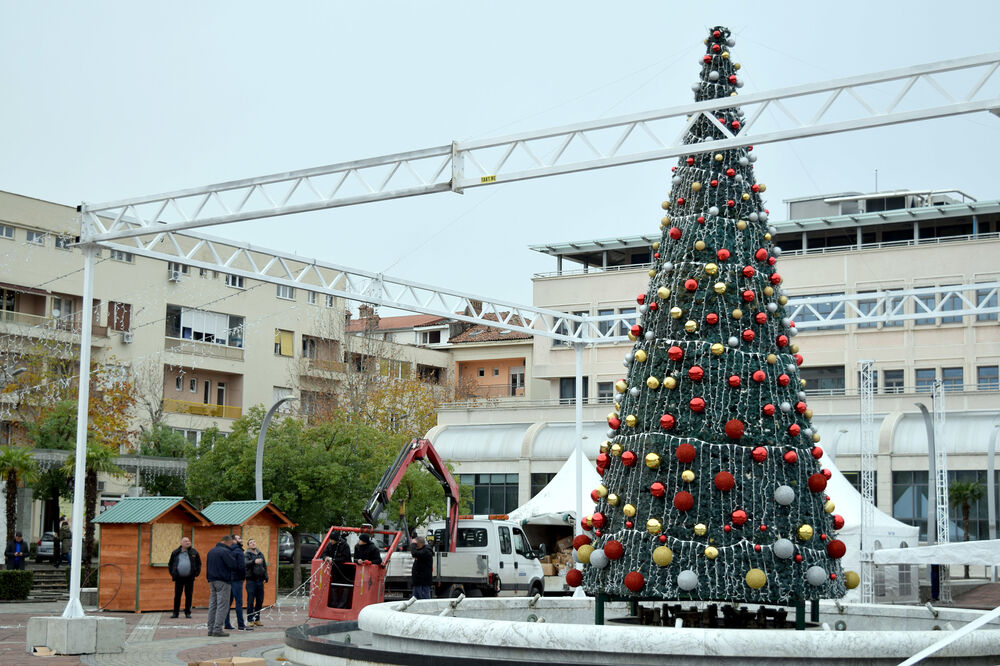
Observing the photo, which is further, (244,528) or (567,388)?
(567,388)

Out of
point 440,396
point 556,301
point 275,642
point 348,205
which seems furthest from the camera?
point 440,396

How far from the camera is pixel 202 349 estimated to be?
202 feet

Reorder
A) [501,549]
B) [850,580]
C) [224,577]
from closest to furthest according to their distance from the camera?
[850,580] < [224,577] < [501,549]

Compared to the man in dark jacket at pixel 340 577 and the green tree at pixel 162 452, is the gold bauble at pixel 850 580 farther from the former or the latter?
the green tree at pixel 162 452

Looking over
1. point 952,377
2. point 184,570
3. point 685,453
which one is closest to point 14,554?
point 184,570

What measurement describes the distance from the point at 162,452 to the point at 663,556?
42165 mm

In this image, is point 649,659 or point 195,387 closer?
point 649,659

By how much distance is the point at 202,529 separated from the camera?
26484mm

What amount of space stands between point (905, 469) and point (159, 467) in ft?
86.0

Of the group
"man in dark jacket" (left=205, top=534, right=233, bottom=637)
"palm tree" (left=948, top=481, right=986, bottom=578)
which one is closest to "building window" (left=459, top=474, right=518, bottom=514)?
"palm tree" (left=948, top=481, right=986, bottom=578)

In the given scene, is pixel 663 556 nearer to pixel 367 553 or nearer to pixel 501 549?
pixel 367 553

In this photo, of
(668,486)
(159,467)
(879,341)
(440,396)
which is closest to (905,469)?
(879,341)

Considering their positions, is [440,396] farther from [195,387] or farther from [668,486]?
[668,486]

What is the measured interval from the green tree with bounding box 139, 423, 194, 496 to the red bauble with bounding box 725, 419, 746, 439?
130 feet
